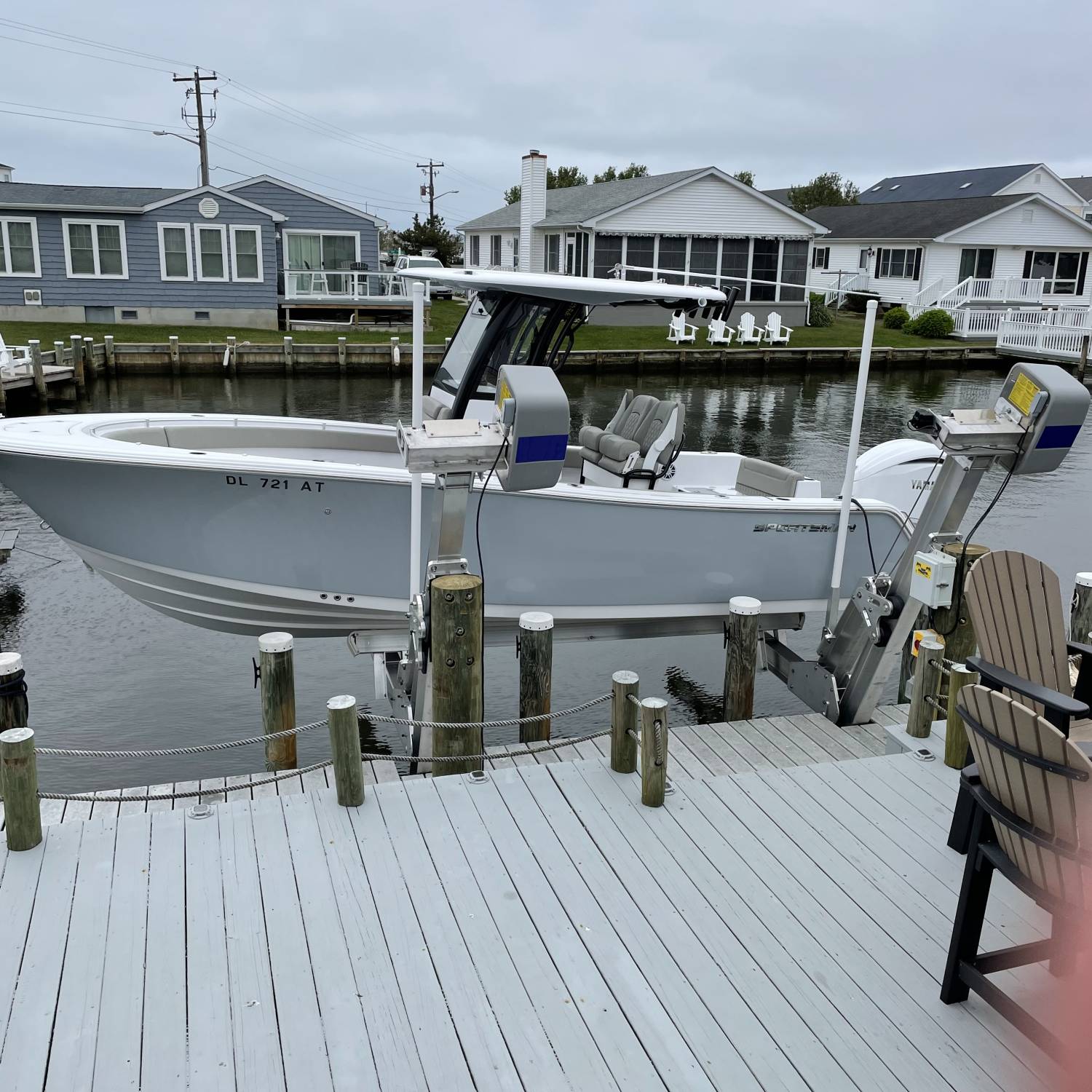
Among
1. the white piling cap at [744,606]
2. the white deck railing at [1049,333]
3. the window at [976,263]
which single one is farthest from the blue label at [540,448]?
the window at [976,263]

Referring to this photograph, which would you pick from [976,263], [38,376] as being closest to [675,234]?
[976,263]

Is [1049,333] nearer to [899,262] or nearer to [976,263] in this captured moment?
[976,263]

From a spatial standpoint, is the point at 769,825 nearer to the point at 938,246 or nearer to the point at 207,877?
the point at 207,877

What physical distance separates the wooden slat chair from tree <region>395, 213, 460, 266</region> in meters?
50.7

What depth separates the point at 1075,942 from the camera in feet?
8.41

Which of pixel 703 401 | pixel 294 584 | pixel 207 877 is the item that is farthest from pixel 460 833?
pixel 703 401

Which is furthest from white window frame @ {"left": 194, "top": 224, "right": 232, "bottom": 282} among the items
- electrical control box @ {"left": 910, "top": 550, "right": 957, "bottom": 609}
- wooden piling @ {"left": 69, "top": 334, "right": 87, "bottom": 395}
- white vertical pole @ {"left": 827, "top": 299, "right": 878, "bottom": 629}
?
electrical control box @ {"left": 910, "top": 550, "right": 957, "bottom": 609}

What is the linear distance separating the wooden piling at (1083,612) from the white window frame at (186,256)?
26.0 meters

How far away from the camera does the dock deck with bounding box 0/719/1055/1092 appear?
9.36 feet

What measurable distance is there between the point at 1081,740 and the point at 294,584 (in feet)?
15.8

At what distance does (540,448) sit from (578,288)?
247 centimetres

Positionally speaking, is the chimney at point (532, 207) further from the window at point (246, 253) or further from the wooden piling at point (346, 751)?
the wooden piling at point (346, 751)

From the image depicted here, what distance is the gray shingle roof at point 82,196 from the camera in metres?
26.3

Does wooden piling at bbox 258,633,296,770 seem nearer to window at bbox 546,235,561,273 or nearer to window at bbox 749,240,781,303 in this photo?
window at bbox 546,235,561,273
